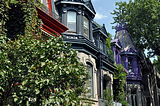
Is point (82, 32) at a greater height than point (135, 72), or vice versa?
point (82, 32)

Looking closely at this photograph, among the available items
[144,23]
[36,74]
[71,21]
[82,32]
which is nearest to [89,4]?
[71,21]

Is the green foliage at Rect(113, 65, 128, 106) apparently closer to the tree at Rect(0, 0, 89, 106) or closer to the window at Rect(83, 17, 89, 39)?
the window at Rect(83, 17, 89, 39)

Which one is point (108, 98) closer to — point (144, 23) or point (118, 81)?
point (118, 81)

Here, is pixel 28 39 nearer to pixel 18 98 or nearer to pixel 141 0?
pixel 18 98

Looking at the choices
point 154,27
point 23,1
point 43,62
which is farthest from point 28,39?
point 154,27

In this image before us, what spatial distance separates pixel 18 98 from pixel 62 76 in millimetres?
1916

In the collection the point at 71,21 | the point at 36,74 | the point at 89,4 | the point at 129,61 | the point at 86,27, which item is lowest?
the point at 36,74

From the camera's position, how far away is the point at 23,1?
10.9 metres

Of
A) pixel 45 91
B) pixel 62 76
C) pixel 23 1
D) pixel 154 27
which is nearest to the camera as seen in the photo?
pixel 45 91

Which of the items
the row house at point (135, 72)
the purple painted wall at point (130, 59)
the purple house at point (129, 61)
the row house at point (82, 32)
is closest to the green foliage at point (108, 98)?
the row house at point (82, 32)

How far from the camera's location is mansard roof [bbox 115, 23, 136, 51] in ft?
102

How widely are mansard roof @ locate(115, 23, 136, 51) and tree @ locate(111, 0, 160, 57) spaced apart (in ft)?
2.65

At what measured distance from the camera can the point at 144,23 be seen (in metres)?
29.8

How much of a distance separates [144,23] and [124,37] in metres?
3.96
